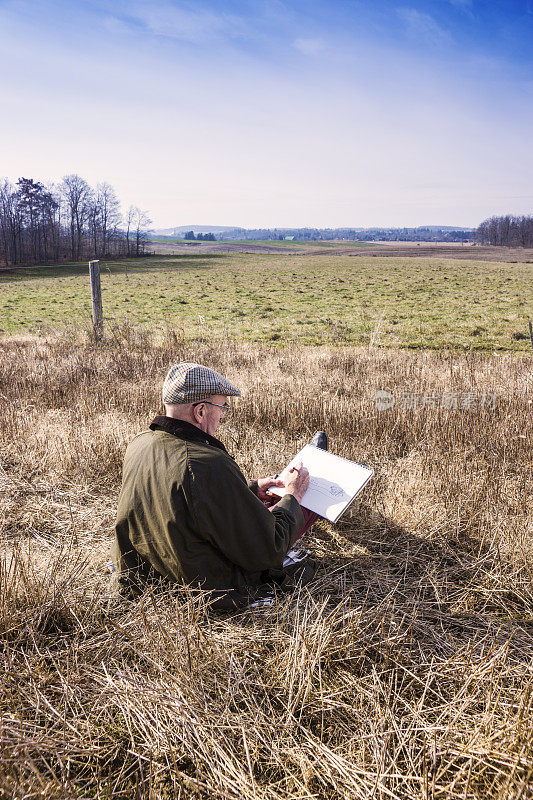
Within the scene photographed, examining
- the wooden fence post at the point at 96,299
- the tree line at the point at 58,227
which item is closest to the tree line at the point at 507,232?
the tree line at the point at 58,227

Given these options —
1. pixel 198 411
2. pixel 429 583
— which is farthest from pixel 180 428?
pixel 429 583

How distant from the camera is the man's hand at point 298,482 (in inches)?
114

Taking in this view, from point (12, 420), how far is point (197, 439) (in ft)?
13.1

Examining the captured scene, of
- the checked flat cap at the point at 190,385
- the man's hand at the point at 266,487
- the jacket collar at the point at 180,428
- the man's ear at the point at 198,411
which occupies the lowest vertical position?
the man's hand at the point at 266,487

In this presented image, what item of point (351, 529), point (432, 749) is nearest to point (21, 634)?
point (432, 749)

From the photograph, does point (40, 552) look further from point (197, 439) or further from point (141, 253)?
point (141, 253)

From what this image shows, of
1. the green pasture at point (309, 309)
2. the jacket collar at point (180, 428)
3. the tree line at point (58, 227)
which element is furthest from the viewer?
the tree line at point (58, 227)

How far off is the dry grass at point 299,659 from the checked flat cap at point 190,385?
36.8 inches

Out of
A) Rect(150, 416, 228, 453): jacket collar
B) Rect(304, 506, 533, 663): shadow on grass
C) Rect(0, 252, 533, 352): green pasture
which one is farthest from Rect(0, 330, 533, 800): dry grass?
Rect(0, 252, 533, 352): green pasture

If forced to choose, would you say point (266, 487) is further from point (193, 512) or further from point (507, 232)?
point (507, 232)

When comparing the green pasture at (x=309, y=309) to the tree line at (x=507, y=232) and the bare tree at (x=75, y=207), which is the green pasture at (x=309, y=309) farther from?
the tree line at (x=507, y=232)

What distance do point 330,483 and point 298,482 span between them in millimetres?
295

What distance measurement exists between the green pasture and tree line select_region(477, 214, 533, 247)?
9293cm

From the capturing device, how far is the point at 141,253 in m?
59.3
